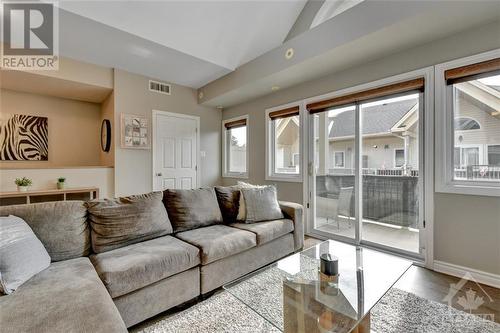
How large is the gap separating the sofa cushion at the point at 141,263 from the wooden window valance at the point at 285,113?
2771mm

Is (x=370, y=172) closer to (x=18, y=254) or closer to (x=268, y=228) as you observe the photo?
(x=268, y=228)

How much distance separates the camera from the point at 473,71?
2227 mm

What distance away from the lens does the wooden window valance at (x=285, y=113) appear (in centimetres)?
384

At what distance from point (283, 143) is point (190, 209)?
2.36 m

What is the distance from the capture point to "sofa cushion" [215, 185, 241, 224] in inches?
106

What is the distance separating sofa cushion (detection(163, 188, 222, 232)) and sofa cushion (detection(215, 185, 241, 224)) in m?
0.13

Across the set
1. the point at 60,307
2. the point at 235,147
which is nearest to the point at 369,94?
the point at 235,147

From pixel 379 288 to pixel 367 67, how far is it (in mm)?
2639

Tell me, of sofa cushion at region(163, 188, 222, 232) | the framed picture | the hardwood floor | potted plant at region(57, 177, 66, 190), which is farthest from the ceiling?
the hardwood floor

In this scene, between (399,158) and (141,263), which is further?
(399,158)

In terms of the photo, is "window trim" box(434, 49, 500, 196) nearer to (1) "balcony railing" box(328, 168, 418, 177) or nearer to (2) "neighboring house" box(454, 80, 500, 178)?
(2) "neighboring house" box(454, 80, 500, 178)

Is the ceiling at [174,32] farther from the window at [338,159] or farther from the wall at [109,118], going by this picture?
the window at [338,159]

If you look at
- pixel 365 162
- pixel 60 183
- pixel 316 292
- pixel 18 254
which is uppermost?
pixel 365 162

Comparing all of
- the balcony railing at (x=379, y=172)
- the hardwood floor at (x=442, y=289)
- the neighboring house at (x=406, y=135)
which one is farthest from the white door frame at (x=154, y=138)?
the hardwood floor at (x=442, y=289)
